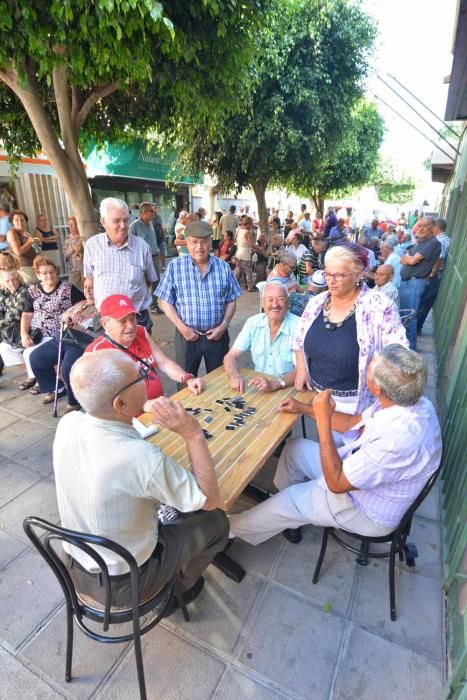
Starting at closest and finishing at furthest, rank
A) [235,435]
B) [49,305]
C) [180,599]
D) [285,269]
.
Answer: [180,599] → [235,435] → [49,305] → [285,269]

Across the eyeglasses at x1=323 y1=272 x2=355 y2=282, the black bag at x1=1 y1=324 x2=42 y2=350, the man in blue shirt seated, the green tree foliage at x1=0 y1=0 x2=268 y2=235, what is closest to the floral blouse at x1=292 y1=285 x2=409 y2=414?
the eyeglasses at x1=323 y1=272 x2=355 y2=282

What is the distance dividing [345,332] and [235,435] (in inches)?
38.2

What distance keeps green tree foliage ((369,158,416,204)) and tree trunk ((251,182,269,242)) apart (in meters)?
30.8

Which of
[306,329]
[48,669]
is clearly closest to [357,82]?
[306,329]

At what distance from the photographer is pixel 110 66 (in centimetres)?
412

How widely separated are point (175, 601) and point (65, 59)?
4.60 metres

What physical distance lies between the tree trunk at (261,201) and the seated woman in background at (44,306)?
862 cm

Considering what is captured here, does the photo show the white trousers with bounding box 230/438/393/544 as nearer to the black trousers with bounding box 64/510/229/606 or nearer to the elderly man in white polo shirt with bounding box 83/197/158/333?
the black trousers with bounding box 64/510/229/606

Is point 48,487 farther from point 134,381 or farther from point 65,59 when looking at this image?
point 65,59

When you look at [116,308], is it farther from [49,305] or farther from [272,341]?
[49,305]

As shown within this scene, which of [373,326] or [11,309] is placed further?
[11,309]

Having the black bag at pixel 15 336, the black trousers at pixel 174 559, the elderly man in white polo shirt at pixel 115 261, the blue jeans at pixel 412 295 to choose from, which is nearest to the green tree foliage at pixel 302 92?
the blue jeans at pixel 412 295

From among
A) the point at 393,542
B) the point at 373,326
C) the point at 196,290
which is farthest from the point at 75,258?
the point at 393,542

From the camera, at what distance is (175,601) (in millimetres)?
1953
